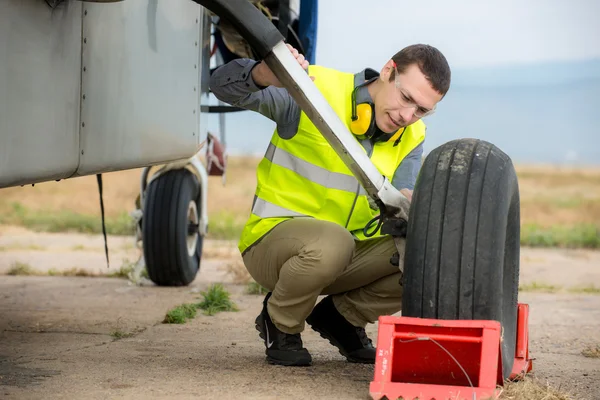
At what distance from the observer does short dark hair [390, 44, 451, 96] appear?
302cm

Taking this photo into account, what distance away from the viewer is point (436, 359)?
104 inches

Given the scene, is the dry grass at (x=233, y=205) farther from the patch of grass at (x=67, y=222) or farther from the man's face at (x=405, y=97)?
the man's face at (x=405, y=97)

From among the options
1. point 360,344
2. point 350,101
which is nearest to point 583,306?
point 360,344

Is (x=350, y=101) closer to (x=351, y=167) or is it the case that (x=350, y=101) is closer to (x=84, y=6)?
(x=351, y=167)

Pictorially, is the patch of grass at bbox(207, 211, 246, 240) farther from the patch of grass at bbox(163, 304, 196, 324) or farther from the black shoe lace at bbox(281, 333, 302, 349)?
the black shoe lace at bbox(281, 333, 302, 349)

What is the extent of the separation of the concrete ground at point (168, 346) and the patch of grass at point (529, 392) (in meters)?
0.17

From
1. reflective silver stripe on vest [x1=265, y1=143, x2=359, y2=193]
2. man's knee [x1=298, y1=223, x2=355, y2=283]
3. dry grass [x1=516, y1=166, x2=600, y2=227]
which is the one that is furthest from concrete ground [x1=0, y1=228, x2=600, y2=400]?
dry grass [x1=516, y1=166, x2=600, y2=227]

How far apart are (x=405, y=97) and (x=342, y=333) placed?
89cm

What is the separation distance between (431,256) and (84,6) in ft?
3.94

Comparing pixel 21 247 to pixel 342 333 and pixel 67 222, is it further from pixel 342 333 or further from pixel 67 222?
pixel 342 333

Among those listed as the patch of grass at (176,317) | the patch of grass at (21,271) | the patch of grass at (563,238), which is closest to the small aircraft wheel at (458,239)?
the patch of grass at (176,317)

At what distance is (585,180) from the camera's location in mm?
19109

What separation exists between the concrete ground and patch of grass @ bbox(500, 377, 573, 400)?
0.55ft

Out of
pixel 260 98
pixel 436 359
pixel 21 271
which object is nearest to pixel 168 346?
pixel 260 98
